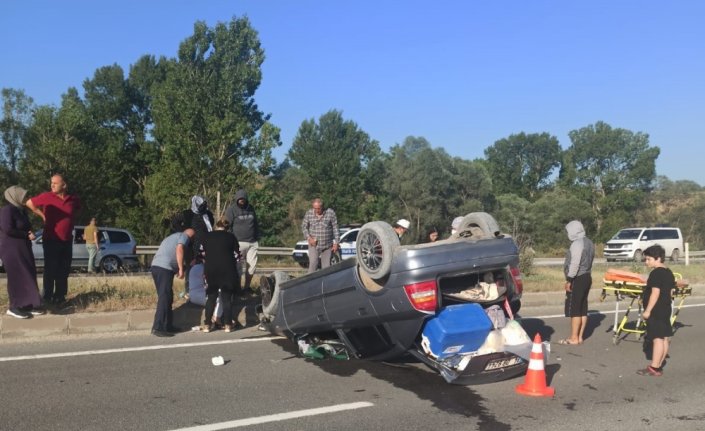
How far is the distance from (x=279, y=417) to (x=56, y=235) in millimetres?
5359

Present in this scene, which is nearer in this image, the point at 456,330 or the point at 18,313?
the point at 456,330

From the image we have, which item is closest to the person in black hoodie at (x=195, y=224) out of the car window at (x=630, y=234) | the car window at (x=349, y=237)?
the car window at (x=349, y=237)

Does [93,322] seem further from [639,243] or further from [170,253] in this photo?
[639,243]

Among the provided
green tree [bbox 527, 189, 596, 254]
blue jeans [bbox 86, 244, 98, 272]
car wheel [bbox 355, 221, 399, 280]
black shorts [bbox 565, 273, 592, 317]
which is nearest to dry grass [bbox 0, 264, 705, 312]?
car wheel [bbox 355, 221, 399, 280]

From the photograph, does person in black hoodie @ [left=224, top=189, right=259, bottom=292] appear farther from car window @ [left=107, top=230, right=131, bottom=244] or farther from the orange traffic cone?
car window @ [left=107, top=230, right=131, bottom=244]

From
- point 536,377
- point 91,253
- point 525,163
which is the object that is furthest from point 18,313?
point 525,163

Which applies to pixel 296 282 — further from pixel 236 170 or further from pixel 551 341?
pixel 236 170

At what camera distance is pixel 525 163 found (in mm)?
91500

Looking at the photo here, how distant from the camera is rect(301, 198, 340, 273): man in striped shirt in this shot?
10.4 m

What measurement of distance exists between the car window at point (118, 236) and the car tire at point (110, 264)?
1.90 ft

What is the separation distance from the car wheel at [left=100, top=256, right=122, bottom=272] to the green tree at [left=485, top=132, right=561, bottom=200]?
74.2 metres

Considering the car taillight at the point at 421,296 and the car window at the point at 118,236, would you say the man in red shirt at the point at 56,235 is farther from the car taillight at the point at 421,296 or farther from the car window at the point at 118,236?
the car window at the point at 118,236

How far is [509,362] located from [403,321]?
115cm

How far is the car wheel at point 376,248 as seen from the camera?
18.0 feet
